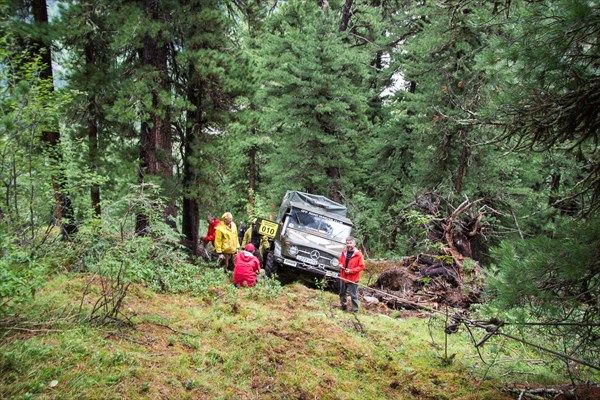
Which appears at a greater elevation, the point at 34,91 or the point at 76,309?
the point at 34,91

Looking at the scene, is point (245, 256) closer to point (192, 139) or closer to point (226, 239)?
point (226, 239)

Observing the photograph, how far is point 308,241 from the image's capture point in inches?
484

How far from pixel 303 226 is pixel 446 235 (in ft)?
14.5

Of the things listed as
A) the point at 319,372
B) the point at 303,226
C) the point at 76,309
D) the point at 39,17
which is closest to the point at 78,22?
the point at 39,17

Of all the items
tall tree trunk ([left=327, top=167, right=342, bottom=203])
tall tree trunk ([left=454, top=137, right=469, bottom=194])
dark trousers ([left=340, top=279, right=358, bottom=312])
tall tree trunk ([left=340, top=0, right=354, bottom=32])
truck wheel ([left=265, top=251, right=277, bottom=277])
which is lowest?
truck wheel ([left=265, top=251, right=277, bottom=277])

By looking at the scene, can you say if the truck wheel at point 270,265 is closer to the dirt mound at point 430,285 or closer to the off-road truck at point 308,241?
the off-road truck at point 308,241

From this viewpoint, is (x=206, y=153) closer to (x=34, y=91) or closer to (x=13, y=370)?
(x=34, y=91)

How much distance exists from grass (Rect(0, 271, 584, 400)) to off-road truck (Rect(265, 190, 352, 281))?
3.53 meters

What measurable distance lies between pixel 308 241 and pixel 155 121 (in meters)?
5.70

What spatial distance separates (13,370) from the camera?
3.98 metres

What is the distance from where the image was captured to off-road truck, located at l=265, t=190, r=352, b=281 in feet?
39.5

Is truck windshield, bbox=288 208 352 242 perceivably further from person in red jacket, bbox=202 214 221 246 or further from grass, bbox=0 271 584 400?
grass, bbox=0 271 584 400

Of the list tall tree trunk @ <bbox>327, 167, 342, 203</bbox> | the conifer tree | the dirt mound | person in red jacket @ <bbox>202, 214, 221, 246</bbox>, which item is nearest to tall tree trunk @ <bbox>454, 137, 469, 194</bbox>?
the dirt mound

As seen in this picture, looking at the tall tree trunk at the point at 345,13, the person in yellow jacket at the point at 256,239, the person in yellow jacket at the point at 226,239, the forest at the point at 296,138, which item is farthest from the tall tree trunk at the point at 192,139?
the tall tree trunk at the point at 345,13
